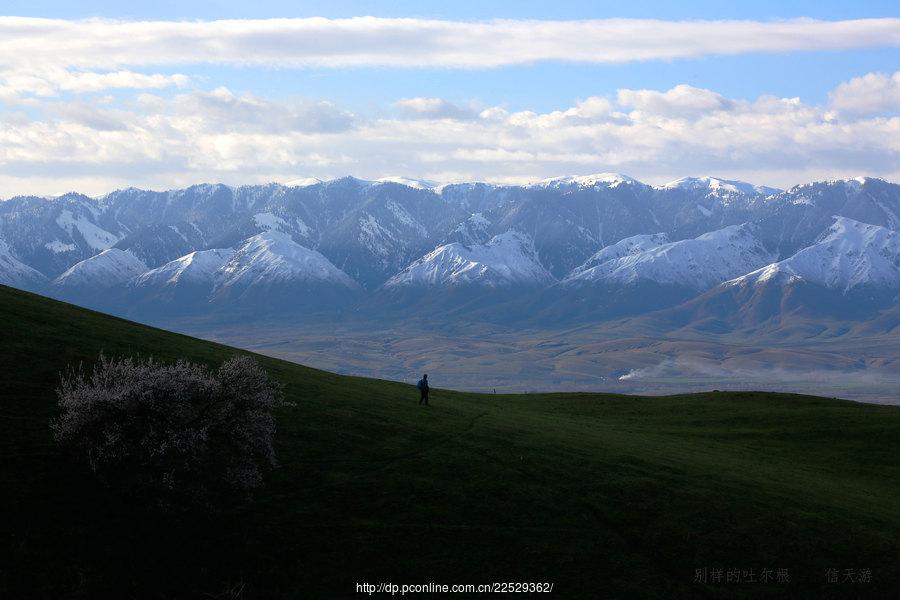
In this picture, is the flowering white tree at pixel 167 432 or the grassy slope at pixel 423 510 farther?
the flowering white tree at pixel 167 432

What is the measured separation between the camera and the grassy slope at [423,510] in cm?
3991

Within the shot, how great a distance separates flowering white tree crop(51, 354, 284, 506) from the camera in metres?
42.4

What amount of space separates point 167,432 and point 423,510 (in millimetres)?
13722

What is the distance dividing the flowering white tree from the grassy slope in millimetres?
1434

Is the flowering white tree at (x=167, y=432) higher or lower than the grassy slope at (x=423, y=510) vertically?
higher

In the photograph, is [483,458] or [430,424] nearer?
[483,458]

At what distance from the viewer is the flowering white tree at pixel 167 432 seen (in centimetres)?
4244

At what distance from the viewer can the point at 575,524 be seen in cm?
4859

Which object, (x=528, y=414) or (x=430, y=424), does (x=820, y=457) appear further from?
(x=430, y=424)

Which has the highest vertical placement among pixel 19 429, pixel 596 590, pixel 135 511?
pixel 19 429

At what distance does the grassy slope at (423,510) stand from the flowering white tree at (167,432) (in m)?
1.43

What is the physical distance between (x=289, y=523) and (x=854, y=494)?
39693mm

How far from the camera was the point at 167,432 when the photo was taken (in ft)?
139

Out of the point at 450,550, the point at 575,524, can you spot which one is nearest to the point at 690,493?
the point at 575,524
